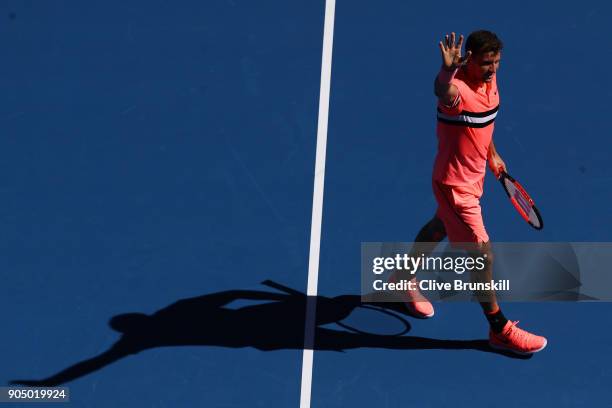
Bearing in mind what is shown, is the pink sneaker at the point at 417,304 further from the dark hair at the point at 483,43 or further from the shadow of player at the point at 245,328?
the dark hair at the point at 483,43

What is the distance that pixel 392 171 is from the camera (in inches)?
463

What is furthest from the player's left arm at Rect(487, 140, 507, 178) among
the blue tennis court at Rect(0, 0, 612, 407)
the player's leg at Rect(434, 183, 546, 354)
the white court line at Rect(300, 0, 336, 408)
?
the white court line at Rect(300, 0, 336, 408)

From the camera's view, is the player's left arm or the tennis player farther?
the player's left arm

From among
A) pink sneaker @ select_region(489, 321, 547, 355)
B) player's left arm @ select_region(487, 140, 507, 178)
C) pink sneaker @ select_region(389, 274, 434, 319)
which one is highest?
player's left arm @ select_region(487, 140, 507, 178)

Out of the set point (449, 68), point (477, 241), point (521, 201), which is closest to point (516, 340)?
point (477, 241)

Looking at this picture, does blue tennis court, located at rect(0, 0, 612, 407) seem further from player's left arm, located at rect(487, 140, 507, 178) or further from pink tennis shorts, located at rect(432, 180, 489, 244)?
player's left arm, located at rect(487, 140, 507, 178)

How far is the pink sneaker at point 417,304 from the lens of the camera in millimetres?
10695

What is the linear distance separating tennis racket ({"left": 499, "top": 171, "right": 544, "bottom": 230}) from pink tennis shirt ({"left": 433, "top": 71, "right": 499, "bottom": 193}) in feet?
1.34

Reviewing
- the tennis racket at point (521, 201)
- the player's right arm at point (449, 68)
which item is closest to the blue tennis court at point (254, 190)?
the tennis racket at point (521, 201)

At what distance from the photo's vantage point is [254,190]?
11594 mm

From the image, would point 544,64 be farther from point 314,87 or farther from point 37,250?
point 37,250

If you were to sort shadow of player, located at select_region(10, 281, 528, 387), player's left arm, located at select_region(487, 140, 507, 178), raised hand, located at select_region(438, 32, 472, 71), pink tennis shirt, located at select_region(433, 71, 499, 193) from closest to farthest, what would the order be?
raised hand, located at select_region(438, 32, 472, 71) → pink tennis shirt, located at select_region(433, 71, 499, 193) → player's left arm, located at select_region(487, 140, 507, 178) → shadow of player, located at select_region(10, 281, 528, 387)

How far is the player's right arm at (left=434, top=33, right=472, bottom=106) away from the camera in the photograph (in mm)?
9008

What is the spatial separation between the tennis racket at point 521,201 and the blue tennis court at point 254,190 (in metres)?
0.84
